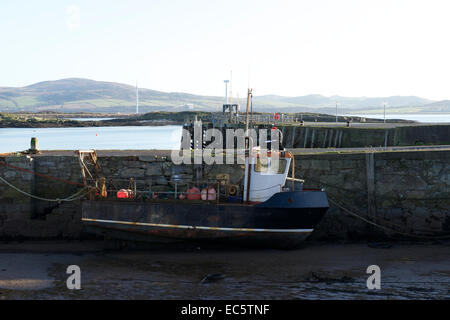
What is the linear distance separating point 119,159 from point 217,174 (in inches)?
129

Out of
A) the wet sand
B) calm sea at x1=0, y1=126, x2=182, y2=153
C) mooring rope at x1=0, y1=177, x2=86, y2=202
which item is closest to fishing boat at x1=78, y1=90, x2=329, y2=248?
the wet sand

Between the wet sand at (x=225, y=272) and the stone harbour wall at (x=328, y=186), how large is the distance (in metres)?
0.76

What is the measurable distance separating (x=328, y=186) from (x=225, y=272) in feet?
16.4

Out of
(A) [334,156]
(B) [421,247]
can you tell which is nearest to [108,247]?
(A) [334,156]

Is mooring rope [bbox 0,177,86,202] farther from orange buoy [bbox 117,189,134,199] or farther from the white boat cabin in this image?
the white boat cabin

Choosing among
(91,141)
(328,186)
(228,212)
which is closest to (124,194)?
(228,212)

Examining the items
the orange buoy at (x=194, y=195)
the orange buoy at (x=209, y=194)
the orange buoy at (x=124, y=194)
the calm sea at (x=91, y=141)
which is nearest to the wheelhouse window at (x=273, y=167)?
the orange buoy at (x=209, y=194)

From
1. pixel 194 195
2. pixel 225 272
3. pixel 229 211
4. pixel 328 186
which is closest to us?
pixel 225 272

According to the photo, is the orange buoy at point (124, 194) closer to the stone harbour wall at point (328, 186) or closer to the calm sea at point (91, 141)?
the stone harbour wall at point (328, 186)

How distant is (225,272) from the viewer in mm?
13336

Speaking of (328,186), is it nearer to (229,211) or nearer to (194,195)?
(229,211)

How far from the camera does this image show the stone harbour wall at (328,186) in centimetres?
1627

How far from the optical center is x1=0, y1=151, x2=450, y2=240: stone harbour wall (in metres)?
16.3

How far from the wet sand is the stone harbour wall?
2.50ft
